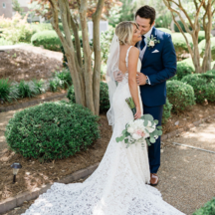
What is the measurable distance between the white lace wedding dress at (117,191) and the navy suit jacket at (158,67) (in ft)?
0.63

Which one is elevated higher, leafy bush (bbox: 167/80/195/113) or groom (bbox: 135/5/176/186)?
groom (bbox: 135/5/176/186)

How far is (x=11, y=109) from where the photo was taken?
24.6ft

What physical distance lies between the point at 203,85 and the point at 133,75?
4.53m

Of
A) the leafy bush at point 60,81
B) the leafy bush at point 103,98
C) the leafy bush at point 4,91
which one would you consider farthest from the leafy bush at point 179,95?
the leafy bush at point 4,91

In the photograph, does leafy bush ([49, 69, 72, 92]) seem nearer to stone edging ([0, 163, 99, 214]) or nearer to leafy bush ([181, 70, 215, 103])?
leafy bush ([181, 70, 215, 103])

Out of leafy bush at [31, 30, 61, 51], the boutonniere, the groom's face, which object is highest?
leafy bush at [31, 30, 61, 51]

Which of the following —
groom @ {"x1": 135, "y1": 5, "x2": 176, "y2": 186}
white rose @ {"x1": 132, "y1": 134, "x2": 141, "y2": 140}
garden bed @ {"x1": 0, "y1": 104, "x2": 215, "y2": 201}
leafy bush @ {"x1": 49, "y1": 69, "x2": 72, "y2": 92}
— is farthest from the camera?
leafy bush @ {"x1": 49, "y1": 69, "x2": 72, "y2": 92}

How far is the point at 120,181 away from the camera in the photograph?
121 inches

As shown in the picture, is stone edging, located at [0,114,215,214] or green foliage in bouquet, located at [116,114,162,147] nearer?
green foliage in bouquet, located at [116,114,162,147]

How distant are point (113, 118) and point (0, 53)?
8950 mm

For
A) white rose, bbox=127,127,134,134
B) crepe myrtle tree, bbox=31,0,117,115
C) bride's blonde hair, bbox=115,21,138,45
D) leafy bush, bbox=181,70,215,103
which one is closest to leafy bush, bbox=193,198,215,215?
white rose, bbox=127,127,134,134

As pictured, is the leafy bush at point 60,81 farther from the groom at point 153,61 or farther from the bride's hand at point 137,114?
the bride's hand at point 137,114

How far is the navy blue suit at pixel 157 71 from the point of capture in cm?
320

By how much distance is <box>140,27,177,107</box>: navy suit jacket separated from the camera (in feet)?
10.5
